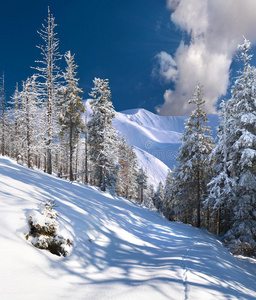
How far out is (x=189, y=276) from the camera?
15.3 feet

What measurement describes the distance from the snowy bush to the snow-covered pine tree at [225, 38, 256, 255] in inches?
422

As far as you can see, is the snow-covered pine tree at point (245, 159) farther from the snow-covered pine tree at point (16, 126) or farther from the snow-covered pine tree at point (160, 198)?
the snow-covered pine tree at point (160, 198)

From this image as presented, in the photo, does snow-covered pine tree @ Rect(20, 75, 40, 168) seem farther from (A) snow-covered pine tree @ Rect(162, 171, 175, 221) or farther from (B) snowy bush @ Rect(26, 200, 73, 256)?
(A) snow-covered pine tree @ Rect(162, 171, 175, 221)

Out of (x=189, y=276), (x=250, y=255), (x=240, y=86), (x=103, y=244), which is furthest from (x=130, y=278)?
(x=240, y=86)

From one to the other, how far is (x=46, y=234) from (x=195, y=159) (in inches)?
666

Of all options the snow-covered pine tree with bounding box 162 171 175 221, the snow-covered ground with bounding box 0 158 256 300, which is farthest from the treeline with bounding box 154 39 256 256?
the snow-covered pine tree with bounding box 162 171 175 221

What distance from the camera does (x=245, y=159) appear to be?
1223cm

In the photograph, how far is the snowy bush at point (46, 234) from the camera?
4855 mm

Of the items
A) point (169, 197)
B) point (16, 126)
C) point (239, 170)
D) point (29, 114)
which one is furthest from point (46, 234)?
point (16, 126)

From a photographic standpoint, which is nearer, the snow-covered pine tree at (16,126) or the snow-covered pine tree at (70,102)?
the snow-covered pine tree at (16,126)

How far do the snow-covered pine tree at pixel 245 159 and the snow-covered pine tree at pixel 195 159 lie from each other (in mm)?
4855

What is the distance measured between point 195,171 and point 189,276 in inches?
626

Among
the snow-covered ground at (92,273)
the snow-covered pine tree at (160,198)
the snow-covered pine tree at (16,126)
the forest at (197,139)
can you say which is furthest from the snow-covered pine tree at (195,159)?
the snow-covered pine tree at (160,198)

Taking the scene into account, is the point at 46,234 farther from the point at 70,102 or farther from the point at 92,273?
the point at 70,102
